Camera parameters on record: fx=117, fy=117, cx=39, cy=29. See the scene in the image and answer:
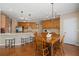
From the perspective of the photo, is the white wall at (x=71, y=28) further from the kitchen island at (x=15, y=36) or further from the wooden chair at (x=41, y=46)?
the kitchen island at (x=15, y=36)

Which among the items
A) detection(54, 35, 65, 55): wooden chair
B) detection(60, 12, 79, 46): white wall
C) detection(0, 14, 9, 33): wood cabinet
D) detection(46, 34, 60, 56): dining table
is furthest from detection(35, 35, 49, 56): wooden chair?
detection(0, 14, 9, 33): wood cabinet

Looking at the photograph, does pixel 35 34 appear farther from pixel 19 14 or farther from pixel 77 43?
pixel 77 43

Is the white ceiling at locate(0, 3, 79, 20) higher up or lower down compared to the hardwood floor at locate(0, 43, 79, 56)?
higher up

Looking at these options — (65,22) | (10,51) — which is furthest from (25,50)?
(65,22)

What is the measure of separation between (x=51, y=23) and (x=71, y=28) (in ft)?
1.26

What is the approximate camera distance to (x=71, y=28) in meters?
2.20

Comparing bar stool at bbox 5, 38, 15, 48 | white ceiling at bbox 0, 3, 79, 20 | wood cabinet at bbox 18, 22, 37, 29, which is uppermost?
white ceiling at bbox 0, 3, 79, 20

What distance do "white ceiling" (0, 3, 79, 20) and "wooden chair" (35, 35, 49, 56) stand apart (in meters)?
0.42

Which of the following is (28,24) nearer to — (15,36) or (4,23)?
(15,36)

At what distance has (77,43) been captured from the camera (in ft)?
7.10

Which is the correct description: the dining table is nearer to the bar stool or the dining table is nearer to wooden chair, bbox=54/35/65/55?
wooden chair, bbox=54/35/65/55

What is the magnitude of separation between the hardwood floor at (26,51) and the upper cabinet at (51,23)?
1.35 feet

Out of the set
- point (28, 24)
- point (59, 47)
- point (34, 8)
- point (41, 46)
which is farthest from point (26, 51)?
point (34, 8)

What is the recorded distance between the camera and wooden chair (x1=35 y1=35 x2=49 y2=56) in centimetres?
221
